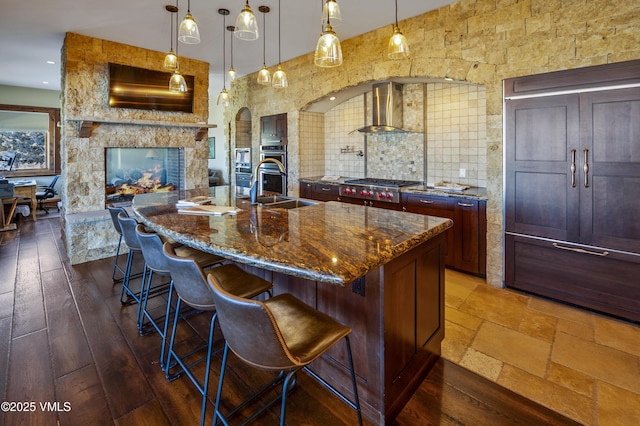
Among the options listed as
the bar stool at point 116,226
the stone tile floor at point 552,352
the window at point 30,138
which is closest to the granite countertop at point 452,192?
the stone tile floor at point 552,352

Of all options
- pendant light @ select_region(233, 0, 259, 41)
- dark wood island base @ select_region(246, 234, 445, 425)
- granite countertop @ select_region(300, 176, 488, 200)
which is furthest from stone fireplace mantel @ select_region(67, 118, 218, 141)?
dark wood island base @ select_region(246, 234, 445, 425)

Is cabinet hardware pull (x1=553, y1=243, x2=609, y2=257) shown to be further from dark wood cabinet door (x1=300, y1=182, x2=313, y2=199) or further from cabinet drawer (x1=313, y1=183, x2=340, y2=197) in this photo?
dark wood cabinet door (x1=300, y1=182, x2=313, y2=199)

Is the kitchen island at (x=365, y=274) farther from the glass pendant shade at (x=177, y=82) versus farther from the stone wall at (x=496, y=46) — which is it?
the stone wall at (x=496, y=46)

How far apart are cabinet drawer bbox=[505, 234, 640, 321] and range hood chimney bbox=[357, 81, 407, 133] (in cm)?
209

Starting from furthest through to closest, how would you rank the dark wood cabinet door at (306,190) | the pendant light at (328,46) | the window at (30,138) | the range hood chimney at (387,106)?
the window at (30,138) → the dark wood cabinet door at (306,190) → the range hood chimney at (387,106) → the pendant light at (328,46)

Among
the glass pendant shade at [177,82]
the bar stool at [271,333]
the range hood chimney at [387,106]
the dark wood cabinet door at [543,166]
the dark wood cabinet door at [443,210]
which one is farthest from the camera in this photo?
the range hood chimney at [387,106]

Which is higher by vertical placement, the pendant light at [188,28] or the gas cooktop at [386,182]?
the pendant light at [188,28]

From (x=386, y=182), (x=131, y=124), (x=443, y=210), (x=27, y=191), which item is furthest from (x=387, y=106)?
(x=27, y=191)

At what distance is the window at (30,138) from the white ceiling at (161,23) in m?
2.98

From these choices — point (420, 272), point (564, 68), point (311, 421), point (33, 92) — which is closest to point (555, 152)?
point (564, 68)

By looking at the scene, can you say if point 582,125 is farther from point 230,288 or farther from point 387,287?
point 230,288

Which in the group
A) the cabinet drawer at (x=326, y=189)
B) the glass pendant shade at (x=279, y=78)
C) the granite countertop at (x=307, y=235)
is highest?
the glass pendant shade at (x=279, y=78)

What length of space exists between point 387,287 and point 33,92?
9955 mm

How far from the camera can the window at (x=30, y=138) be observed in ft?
24.8
